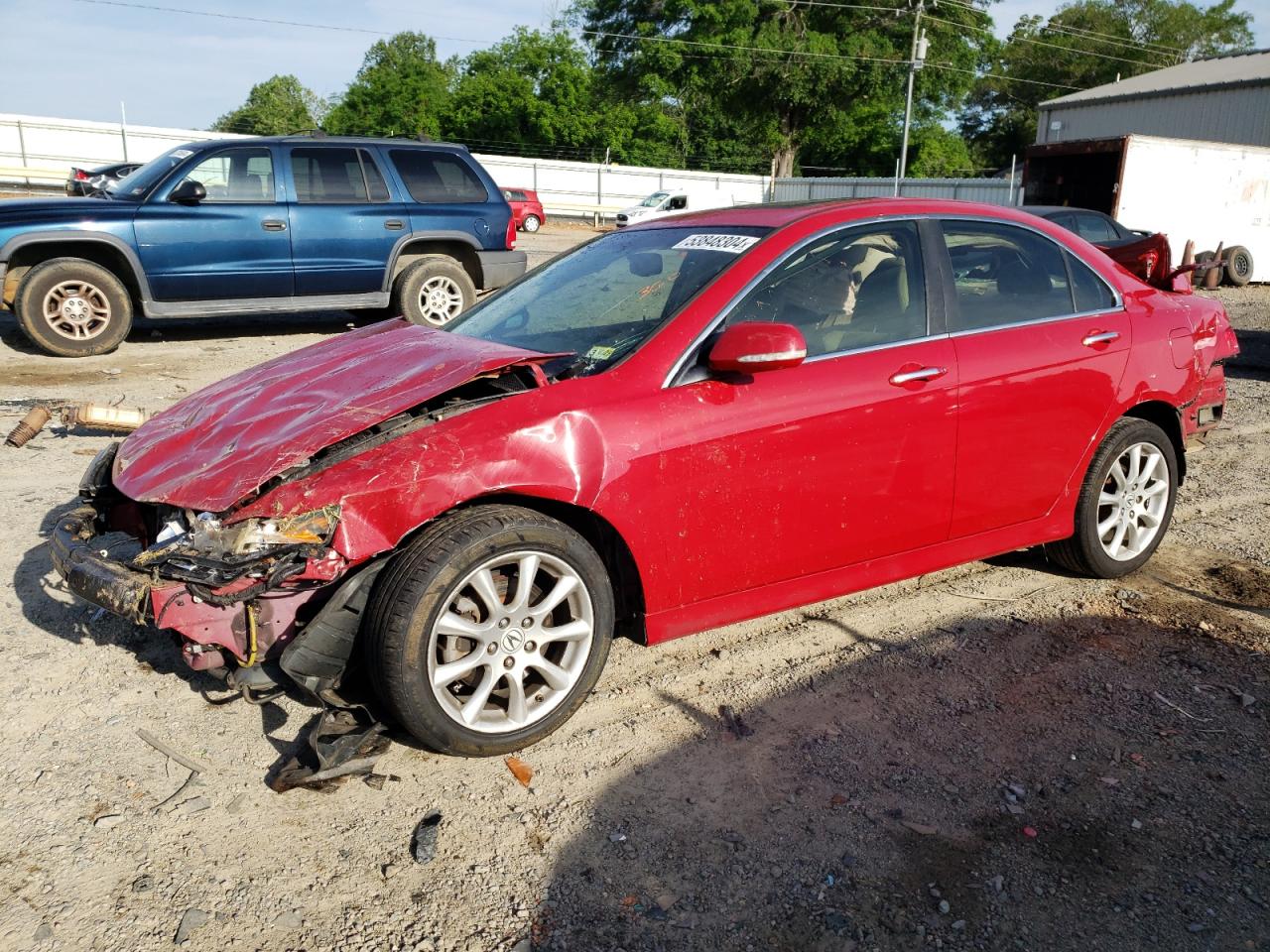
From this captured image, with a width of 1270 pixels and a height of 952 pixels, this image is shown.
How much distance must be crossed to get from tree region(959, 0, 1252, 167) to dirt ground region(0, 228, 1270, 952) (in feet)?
225

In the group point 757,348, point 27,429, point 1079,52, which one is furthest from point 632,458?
point 1079,52

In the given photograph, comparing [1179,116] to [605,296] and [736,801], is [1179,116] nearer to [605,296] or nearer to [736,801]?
[605,296]

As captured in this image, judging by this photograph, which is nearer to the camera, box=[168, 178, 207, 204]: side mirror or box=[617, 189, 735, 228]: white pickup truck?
box=[168, 178, 207, 204]: side mirror

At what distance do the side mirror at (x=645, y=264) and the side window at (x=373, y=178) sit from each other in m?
6.88

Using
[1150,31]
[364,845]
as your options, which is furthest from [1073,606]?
[1150,31]

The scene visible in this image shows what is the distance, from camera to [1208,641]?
4113 millimetres

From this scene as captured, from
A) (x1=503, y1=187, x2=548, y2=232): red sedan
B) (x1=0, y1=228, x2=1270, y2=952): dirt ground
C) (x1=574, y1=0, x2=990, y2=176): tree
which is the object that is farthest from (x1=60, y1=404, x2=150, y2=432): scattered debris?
(x1=574, y1=0, x2=990, y2=176): tree

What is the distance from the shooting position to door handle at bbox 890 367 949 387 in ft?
12.4

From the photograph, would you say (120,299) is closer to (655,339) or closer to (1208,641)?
(655,339)

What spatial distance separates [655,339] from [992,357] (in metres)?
1.44

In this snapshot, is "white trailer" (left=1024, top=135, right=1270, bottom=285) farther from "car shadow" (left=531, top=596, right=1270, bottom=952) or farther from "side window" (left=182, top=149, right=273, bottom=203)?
"car shadow" (left=531, top=596, right=1270, bottom=952)

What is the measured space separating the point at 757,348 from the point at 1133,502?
2389 millimetres

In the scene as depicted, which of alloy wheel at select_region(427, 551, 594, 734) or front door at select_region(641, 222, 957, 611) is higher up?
front door at select_region(641, 222, 957, 611)

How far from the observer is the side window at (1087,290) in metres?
4.43
